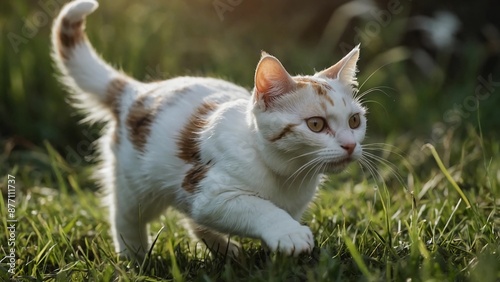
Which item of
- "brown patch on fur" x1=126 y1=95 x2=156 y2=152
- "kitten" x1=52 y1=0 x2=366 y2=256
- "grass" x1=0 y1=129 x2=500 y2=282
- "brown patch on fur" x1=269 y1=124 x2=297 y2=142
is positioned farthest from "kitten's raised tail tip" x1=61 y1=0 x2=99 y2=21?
"brown patch on fur" x1=269 y1=124 x2=297 y2=142

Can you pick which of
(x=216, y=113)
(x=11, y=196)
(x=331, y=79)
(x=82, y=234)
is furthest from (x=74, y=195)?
(x=331, y=79)

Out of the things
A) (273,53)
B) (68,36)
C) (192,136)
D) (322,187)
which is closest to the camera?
(192,136)

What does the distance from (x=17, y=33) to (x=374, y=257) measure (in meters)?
3.46

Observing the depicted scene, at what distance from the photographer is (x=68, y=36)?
3215 mm

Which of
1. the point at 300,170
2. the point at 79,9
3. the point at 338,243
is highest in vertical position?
the point at 79,9

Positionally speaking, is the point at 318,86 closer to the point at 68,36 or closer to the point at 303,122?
the point at 303,122

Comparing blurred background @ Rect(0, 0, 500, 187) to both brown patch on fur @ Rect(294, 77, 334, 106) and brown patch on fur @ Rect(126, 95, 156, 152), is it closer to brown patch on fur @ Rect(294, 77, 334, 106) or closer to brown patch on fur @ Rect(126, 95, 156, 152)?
brown patch on fur @ Rect(126, 95, 156, 152)

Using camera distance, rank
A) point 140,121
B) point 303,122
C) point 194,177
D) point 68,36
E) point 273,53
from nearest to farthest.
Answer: point 303,122
point 194,177
point 140,121
point 68,36
point 273,53

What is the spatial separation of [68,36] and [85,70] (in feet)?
0.55

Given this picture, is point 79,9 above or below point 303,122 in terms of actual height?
above

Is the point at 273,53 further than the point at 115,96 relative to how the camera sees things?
Yes

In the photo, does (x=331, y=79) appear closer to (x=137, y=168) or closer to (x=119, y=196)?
(x=137, y=168)

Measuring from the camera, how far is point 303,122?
235cm

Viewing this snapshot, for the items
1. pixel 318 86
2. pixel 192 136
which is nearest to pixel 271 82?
pixel 318 86
